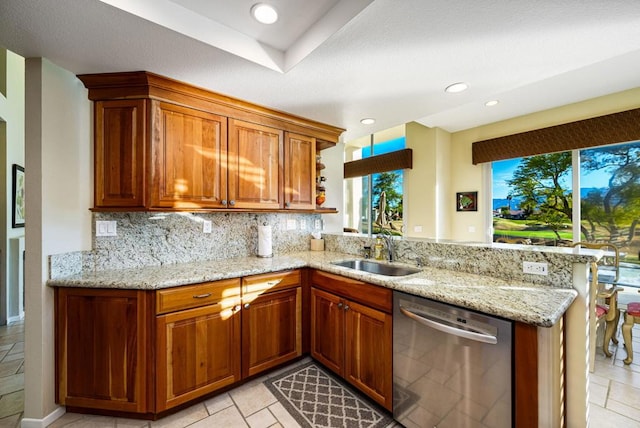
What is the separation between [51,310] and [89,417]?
0.75 meters

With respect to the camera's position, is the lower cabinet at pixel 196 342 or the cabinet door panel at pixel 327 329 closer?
the lower cabinet at pixel 196 342

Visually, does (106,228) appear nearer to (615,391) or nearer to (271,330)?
(271,330)

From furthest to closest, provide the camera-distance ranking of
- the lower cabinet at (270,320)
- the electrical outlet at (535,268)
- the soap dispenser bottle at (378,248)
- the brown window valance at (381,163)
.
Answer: the brown window valance at (381,163) < the soap dispenser bottle at (378,248) < the lower cabinet at (270,320) < the electrical outlet at (535,268)

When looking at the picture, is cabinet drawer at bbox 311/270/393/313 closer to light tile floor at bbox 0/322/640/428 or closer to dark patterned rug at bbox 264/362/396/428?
dark patterned rug at bbox 264/362/396/428

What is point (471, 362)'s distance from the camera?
1.32m

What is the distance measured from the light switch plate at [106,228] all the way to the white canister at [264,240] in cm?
114

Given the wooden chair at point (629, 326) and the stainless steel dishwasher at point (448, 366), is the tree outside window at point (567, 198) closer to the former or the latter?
the wooden chair at point (629, 326)

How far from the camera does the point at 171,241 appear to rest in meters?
2.28

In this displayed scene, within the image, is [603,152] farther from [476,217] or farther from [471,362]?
[471,362]

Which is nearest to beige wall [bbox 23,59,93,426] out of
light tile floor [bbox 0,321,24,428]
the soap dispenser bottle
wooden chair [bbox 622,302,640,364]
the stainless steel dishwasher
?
light tile floor [bbox 0,321,24,428]

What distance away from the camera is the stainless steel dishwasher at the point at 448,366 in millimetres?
1244

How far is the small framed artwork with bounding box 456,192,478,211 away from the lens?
15.0 ft

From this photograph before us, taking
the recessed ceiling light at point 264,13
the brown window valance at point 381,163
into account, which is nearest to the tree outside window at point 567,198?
the brown window valance at point 381,163

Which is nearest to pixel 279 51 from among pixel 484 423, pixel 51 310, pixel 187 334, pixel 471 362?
pixel 187 334
